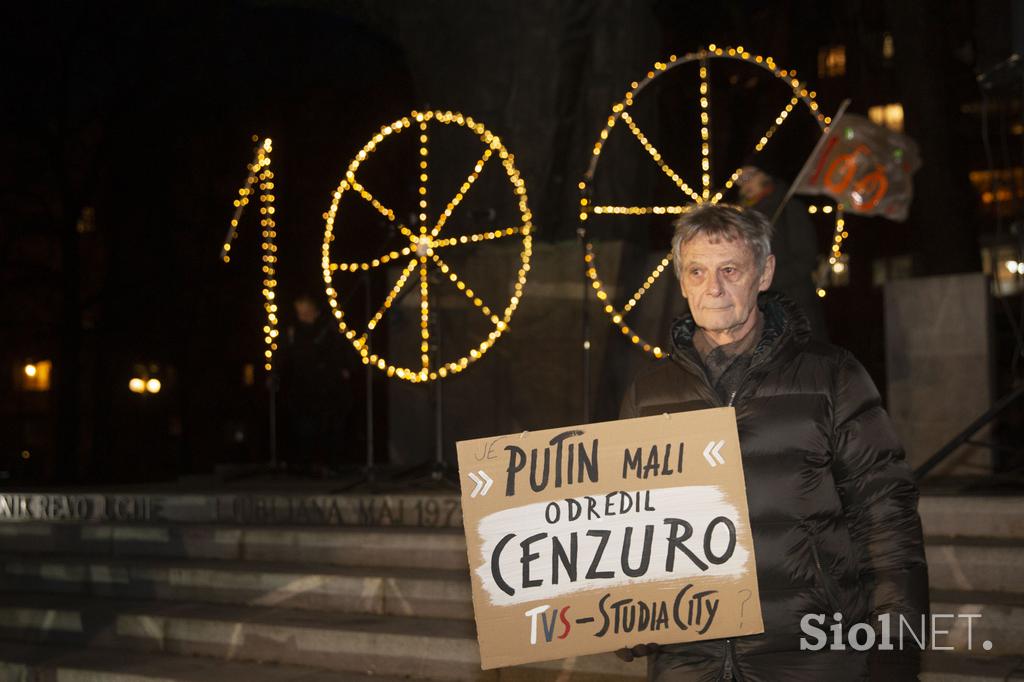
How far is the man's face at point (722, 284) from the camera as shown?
3137 millimetres

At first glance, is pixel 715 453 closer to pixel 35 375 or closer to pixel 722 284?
pixel 722 284

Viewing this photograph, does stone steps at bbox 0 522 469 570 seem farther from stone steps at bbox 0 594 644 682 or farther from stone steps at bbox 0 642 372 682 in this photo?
stone steps at bbox 0 642 372 682

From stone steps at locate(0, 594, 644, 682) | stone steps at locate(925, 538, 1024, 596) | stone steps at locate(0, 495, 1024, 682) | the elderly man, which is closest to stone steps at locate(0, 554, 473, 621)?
stone steps at locate(0, 495, 1024, 682)

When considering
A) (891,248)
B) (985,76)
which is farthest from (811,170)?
(891,248)

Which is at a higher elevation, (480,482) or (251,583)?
(480,482)

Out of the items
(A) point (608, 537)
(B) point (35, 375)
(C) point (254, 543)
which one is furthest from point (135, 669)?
(B) point (35, 375)

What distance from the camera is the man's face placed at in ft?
10.3

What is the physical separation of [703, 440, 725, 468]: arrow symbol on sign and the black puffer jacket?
0.25ft

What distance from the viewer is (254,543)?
8.31m

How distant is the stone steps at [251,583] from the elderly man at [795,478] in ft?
12.7

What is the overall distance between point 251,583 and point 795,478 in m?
5.37

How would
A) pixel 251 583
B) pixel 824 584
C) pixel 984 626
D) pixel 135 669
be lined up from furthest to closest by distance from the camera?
1. pixel 251 583
2. pixel 135 669
3. pixel 984 626
4. pixel 824 584
